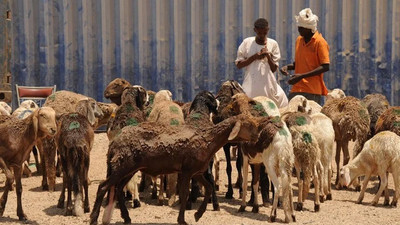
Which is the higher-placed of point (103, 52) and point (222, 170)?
point (103, 52)

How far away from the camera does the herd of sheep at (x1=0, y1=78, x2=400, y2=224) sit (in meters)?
8.64

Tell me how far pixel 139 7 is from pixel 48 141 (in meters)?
5.15

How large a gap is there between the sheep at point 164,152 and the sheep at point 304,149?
4.06 ft

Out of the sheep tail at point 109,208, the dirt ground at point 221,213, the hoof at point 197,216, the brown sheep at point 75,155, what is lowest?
the dirt ground at point 221,213

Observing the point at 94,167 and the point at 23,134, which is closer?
the point at 23,134

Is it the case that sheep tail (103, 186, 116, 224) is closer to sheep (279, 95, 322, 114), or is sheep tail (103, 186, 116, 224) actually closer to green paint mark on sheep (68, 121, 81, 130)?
green paint mark on sheep (68, 121, 81, 130)

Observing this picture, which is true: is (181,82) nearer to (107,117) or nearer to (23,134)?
(107,117)

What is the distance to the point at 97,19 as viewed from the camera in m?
15.5

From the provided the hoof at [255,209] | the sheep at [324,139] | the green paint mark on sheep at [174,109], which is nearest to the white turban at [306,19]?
the sheep at [324,139]

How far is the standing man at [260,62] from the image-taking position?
1149 cm

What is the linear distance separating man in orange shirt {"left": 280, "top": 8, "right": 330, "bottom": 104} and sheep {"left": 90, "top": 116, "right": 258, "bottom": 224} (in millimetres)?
3317

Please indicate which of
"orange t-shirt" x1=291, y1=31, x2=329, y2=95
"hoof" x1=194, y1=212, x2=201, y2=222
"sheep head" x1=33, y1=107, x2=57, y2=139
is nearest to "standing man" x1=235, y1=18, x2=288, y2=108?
"orange t-shirt" x1=291, y1=31, x2=329, y2=95

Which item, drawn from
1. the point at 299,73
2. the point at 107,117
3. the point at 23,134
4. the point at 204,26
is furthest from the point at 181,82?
the point at 23,134

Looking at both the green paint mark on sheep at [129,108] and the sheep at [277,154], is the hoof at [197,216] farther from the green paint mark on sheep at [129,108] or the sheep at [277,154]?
the green paint mark on sheep at [129,108]
